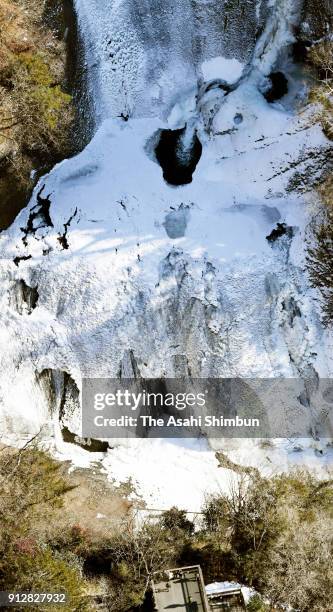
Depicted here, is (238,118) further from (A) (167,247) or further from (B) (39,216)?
(B) (39,216)

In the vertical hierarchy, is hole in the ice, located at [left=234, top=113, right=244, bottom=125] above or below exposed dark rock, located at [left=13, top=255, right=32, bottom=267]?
above

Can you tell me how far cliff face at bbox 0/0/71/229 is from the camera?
44.1 ft

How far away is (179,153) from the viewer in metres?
14.4

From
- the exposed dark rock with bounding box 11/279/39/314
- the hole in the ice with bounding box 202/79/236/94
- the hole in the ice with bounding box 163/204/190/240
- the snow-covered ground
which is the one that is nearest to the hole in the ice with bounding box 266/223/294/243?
the snow-covered ground

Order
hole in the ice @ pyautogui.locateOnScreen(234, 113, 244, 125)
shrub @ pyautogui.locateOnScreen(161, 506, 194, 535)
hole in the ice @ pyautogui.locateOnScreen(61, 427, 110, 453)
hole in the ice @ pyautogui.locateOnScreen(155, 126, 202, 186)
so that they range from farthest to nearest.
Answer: hole in the ice @ pyautogui.locateOnScreen(155, 126, 202, 186) → hole in the ice @ pyautogui.locateOnScreen(234, 113, 244, 125) → hole in the ice @ pyautogui.locateOnScreen(61, 427, 110, 453) → shrub @ pyautogui.locateOnScreen(161, 506, 194, 535)

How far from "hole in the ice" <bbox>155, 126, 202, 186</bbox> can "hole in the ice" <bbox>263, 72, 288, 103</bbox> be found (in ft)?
6.60

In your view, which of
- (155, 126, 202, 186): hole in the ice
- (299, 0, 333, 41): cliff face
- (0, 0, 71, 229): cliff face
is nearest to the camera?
(299, 0, 333, 41): cliff face

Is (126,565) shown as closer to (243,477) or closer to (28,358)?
(243,477)

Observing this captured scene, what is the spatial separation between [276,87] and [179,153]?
9.29 ft

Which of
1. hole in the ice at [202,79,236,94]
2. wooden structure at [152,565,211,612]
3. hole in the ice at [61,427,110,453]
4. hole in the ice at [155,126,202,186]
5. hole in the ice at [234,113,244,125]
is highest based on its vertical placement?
hole in the ice at [202,79,236,94]

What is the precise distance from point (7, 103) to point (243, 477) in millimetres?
10563

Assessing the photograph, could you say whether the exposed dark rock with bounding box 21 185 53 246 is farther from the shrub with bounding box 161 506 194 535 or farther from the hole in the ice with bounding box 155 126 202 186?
the shrub with bounding box 161 506 194 535

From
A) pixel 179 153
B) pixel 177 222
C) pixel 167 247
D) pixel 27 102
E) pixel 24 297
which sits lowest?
pixel 24 297

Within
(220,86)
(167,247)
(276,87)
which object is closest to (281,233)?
(167,247)
